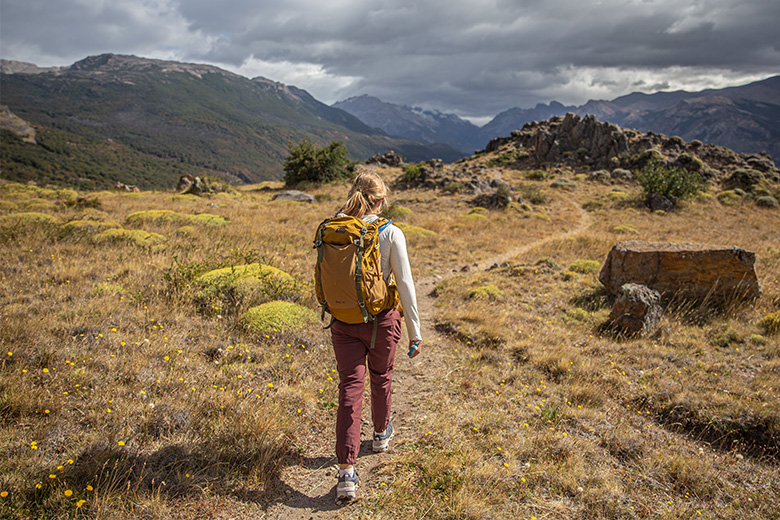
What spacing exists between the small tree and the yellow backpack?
2739 centimetres

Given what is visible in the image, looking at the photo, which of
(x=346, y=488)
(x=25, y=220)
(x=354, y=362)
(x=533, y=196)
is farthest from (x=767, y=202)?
(x=25, y=220)

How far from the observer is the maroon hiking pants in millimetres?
2854

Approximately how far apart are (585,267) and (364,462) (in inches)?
323

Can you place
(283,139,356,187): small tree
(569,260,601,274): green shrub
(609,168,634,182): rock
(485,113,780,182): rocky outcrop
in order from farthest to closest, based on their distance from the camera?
1. (485,113,780,182): rocky outcrop
2. (609,168,634,182): rock
3. (283,139,356,187): small tree
4. (569,260,601,274): green shrub

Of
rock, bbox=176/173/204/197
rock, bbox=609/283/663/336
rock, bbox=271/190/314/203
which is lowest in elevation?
rock, bbox=609/283/663/336

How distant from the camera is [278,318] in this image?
5367mm

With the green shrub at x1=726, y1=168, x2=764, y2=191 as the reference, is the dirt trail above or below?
below

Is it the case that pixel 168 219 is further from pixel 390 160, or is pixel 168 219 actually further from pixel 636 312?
pixel 390 160

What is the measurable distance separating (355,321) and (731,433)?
14.4 feet

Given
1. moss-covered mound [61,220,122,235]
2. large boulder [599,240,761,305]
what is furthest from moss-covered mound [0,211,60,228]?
large boulder [599,240,761,305]

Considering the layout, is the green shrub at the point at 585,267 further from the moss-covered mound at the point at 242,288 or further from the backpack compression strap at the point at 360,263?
the backpack compression strap at the point at 360,263

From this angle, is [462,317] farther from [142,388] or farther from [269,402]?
[142,388]

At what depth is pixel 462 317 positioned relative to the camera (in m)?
6.78

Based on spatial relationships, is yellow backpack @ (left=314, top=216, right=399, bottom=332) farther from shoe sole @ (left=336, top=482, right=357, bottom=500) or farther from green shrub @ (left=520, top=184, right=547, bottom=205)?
green shrub @ (left=520, top=184, right=547, bottom=205)
